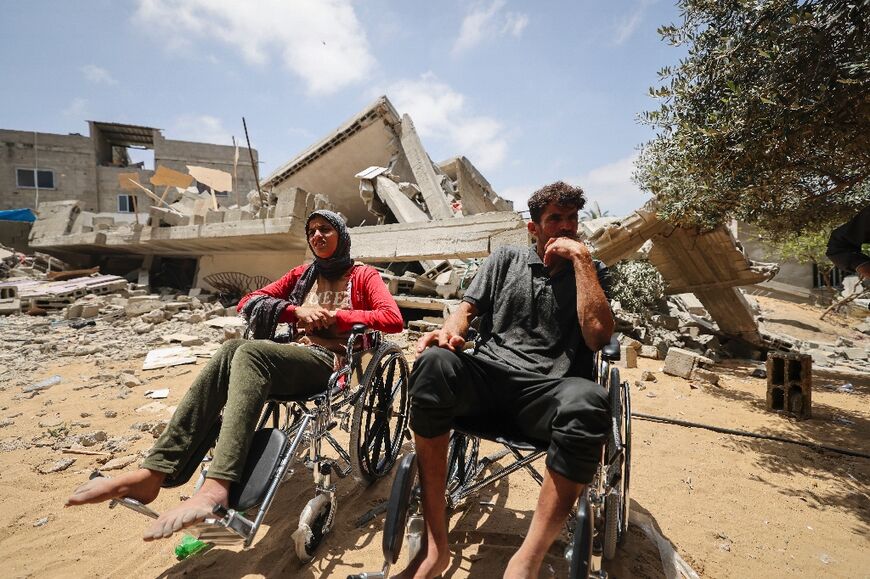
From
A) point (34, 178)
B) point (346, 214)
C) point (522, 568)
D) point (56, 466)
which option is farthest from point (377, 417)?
point (34, 178)

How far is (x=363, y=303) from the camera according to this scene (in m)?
2.78

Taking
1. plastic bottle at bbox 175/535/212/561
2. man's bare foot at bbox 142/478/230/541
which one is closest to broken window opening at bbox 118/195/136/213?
plastic bottle at bbox 175/535/212/561

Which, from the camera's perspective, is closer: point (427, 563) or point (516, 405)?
point (427, 563)

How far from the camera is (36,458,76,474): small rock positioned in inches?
114

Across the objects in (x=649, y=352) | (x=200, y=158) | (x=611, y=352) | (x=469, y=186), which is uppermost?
(x=200, y=158)

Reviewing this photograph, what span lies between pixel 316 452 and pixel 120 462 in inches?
75.6

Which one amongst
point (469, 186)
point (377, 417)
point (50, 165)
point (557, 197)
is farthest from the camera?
point (50, 165)

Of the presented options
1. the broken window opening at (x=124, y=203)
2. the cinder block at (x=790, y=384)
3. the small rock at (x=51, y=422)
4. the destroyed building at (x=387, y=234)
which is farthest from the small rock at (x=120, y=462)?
the broken window opening at (x=124, y=203)

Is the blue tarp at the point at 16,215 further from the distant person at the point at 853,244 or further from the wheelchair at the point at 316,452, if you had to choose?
the distant person at the point at 853,244

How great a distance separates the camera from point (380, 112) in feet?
32.5

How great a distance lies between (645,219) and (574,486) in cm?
594

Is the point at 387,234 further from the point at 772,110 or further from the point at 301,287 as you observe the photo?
the point at 772,110

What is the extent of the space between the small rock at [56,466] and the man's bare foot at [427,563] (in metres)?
2.91

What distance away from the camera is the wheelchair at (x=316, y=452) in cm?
162
